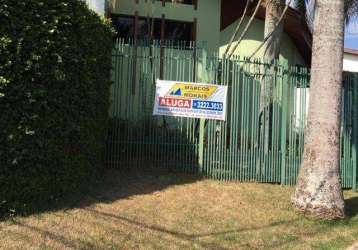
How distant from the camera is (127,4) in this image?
15109mm

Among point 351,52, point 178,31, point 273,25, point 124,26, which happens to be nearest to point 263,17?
point 178,31

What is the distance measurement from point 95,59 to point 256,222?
3.82m

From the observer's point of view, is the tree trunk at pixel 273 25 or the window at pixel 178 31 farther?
the window at pixel 178 31

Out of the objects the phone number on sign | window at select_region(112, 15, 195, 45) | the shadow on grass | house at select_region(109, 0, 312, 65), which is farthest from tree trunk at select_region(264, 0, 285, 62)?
the shadow on grass

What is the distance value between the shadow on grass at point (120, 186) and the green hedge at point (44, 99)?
134 mm

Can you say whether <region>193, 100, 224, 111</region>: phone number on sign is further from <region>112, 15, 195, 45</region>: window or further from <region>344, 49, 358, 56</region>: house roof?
<region>344, 49, 358, 56</region>: house roof

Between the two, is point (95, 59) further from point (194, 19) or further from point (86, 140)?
point (194, 19)

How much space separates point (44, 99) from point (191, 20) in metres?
9.09

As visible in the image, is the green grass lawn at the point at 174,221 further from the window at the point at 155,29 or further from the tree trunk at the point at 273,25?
the window at the point at 155,29

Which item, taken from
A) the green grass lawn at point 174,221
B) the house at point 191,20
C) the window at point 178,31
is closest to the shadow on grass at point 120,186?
the green grass lawn at point 174,221

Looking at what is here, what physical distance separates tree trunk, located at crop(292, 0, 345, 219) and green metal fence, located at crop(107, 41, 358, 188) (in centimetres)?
209

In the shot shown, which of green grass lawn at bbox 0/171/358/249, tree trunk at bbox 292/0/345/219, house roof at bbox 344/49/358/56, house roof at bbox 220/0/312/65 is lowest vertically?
green grass lawn at bbox 0/171/358/249

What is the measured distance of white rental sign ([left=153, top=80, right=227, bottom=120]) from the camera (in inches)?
410

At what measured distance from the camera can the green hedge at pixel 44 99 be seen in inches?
279
